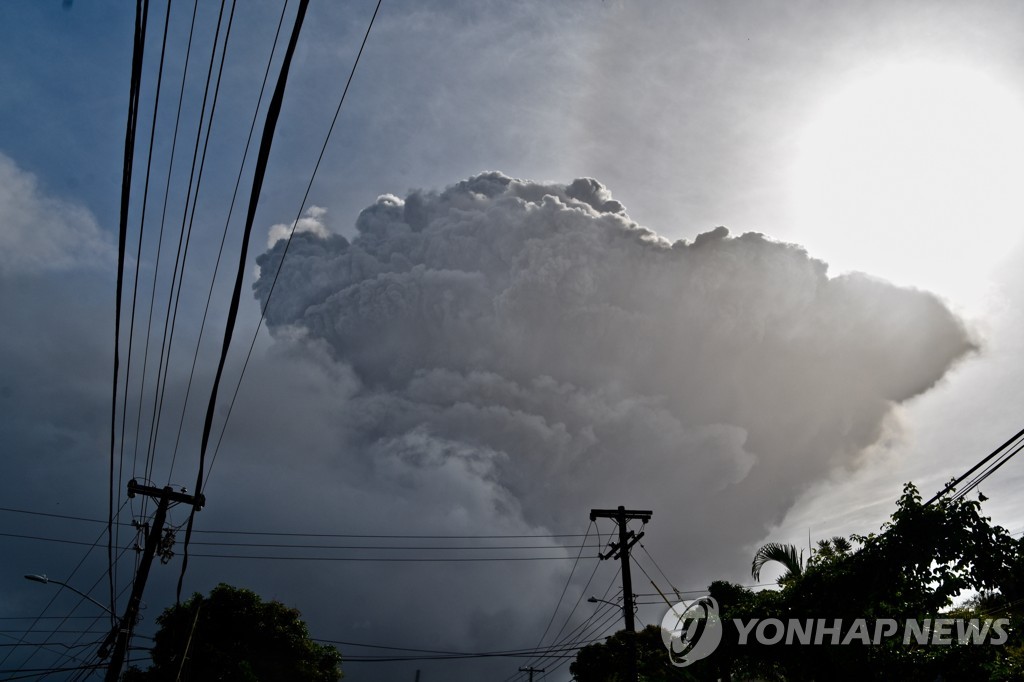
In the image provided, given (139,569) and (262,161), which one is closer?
(262,161)

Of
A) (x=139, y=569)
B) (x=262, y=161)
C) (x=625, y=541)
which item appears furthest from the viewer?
(x=625, y=541)

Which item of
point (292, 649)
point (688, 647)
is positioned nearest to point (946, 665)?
point (688, 647)

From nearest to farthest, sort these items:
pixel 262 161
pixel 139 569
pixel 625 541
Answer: pixel 262 161 → pixel 139 569 → pixel 625 541

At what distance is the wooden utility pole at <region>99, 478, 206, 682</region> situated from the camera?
1695cm

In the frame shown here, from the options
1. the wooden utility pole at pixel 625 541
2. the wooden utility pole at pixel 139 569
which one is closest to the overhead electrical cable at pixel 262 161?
the wooden utility pole at pixel 139 569

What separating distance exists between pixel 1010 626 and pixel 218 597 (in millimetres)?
37413

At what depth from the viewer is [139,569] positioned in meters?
18.0

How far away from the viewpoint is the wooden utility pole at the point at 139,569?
55.6 feet

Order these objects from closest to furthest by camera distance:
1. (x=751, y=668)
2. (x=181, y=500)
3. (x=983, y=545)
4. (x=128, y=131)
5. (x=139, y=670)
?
(x=128, y=131), (x=983, y=545), (x=751, y=668), (x=181, y=500), (x=139, y=670)

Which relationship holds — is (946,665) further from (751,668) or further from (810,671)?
(751,668)

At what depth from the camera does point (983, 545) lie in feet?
35.3

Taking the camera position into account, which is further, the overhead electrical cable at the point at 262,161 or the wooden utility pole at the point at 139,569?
the wooden utility pole at the point at 139,569

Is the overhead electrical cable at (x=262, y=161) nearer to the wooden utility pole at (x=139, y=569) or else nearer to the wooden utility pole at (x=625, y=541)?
the wooden utility pole at (x=139, y=569)

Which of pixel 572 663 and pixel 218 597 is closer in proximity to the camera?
pixel 218 597
